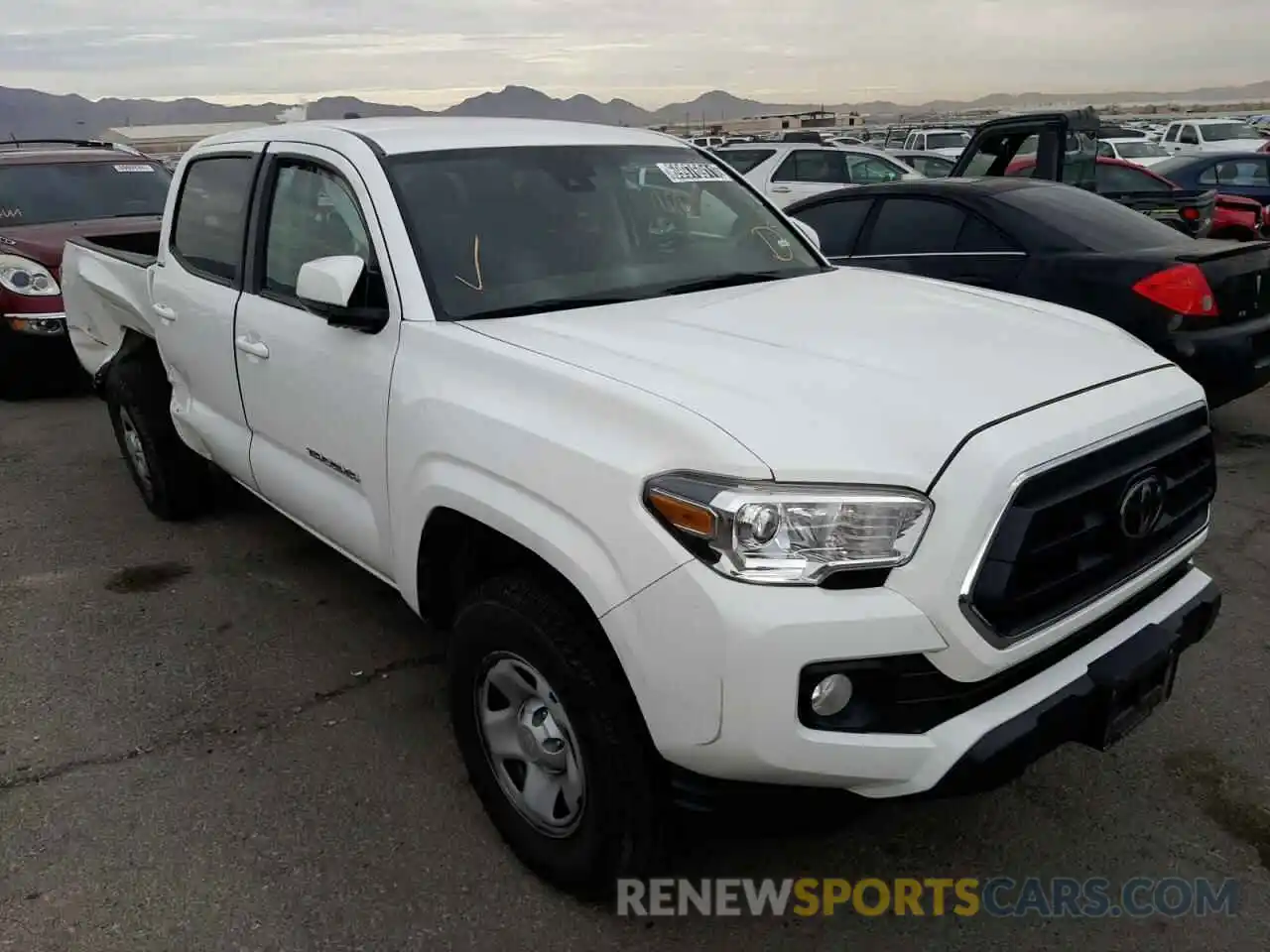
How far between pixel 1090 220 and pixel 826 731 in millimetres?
5157

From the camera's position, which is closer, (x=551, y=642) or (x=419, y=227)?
(x=551, y=642)

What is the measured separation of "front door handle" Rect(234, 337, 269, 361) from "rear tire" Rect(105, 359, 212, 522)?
1455 mm

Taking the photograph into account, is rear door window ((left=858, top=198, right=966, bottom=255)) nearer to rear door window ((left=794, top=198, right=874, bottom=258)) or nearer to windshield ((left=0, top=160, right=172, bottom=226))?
rear door window ((left=794, top=198, right=874, bottom=258))

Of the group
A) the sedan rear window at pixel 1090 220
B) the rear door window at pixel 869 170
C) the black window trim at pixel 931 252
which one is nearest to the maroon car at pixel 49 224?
the black window trim at pixel 931 252

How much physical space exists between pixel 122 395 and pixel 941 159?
15091mm

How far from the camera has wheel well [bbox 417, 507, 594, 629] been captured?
2551mm

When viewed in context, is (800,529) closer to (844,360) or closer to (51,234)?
(844,360)

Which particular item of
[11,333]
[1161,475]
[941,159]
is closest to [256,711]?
[1161,475]

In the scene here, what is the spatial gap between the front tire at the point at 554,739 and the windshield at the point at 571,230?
95 cm

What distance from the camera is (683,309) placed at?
120 inches

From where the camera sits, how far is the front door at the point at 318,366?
310 centimetres

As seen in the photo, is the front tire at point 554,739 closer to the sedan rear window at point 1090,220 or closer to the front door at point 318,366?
the front door at point 318,366

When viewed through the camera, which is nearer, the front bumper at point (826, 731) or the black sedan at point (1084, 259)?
the front bumper at point (826, 731)

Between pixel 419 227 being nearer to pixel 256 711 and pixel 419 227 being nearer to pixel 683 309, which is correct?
pixel 683 309
